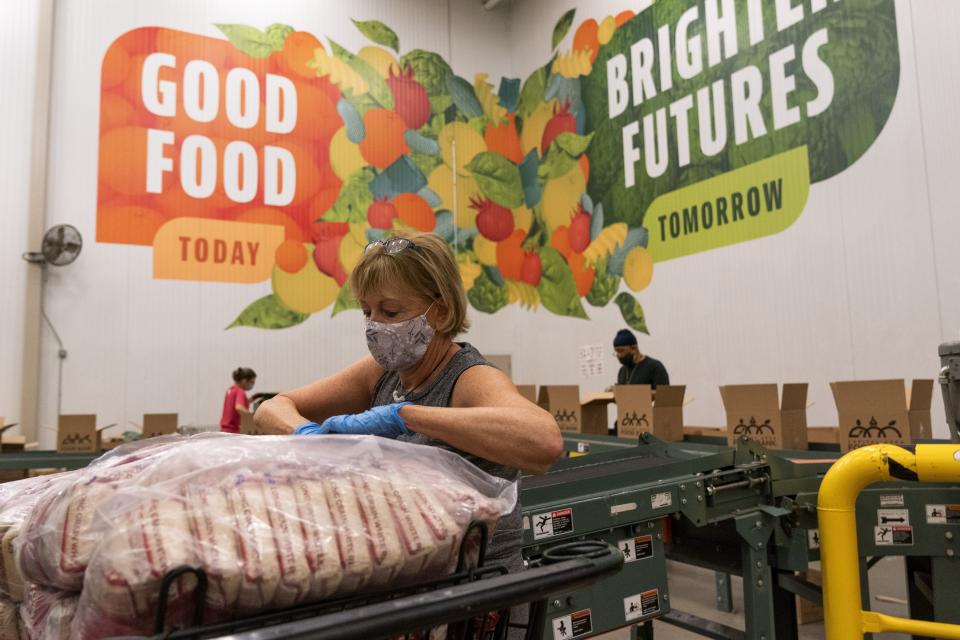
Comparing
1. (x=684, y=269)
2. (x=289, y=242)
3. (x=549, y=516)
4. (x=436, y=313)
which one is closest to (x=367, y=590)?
(x=436, y=313)

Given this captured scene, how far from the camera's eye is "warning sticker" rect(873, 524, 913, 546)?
1.99 metres

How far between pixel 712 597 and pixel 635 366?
2504 mm

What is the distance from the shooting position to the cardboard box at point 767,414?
10.0ft

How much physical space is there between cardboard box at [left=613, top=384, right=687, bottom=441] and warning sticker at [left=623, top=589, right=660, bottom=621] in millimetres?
1818

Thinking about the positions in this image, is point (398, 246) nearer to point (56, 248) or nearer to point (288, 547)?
point (288, 547)

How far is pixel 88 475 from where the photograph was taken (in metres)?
0.70

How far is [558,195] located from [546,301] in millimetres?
1420

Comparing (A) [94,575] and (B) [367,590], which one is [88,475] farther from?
(B) [367,590]

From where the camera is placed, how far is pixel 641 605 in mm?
1657

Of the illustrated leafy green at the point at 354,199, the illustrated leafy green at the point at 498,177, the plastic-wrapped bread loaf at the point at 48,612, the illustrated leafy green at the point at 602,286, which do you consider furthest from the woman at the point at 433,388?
the illustrated leafy green at the point at 498,177

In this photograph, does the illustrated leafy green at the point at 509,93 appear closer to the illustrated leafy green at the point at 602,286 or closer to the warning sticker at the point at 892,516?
the illustrated leafy green at the point at 602,286

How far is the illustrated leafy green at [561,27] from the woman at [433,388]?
8.94m

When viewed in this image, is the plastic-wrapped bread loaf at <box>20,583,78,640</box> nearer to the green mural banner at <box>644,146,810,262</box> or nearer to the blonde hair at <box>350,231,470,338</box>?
the blonde hair at <box>350,231,470,338</box>

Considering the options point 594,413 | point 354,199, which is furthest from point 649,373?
point 354,199
